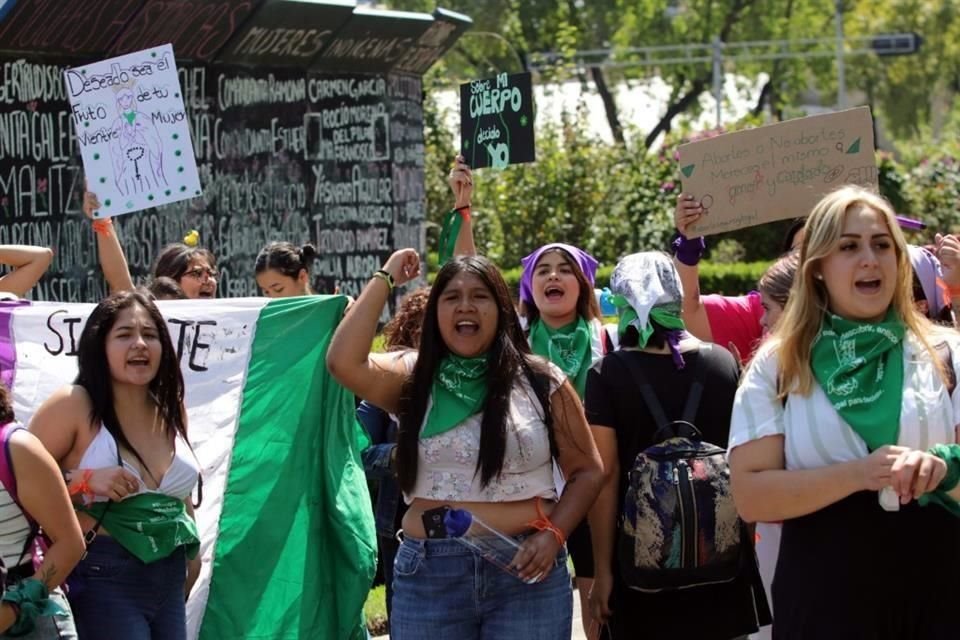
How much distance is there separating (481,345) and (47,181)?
6149 millimetres

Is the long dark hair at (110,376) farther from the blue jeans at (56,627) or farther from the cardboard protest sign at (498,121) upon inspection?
the cardboard protest sign at (498,121)

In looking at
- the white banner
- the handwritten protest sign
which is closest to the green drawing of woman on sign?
the handwritten protest sign

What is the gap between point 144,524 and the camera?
14.6 feet

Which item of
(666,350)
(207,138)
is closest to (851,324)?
(666,350)

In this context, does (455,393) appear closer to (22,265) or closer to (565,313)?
(565,313)

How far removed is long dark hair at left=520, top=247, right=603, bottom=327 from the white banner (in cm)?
97

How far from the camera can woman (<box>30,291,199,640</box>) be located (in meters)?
4.39

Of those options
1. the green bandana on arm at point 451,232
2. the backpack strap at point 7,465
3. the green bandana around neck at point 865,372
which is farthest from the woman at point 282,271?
the green bandana around neck at point 865,372

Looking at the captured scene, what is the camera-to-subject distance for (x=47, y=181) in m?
9.88

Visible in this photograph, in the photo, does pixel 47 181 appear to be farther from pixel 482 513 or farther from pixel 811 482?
pixel 811 482

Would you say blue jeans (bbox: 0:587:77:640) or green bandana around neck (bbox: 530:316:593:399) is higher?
green bandana around neck (bbox: 530:316:593:399)

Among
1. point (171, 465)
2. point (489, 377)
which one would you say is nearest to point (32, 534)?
point (171, 465)

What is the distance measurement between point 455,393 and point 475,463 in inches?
8.3

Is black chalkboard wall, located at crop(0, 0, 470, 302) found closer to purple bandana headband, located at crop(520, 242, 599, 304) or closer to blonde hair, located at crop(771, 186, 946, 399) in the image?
purple bandana headband, located at crop(520, 242, 599, 304)
